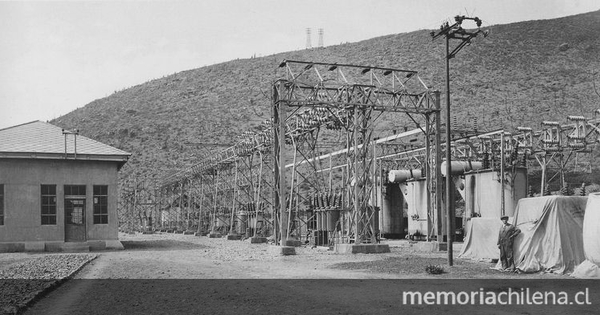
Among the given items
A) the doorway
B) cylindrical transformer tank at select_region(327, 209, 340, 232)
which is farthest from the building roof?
cylindrical transformer tank at select_region(327, 209, 340, 232)

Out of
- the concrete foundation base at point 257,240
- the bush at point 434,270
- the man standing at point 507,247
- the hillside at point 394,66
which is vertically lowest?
the concrete foundation base at point 257,240

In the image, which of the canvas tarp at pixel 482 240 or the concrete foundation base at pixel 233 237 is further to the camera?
the concrete foundation base at pixel 233 237

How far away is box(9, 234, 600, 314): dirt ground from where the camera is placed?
11594 mm

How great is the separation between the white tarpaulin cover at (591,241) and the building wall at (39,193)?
2239 cm

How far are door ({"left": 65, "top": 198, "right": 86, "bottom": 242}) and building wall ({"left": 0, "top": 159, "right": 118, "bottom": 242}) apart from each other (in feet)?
0.92

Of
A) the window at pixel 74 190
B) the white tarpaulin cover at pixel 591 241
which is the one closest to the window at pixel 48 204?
the window at pixel 74 190

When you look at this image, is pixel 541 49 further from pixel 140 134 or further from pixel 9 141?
pixel 9 141

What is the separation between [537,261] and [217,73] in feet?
277

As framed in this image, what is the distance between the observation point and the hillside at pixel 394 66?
66812 millimetres

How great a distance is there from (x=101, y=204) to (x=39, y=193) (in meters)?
2.91

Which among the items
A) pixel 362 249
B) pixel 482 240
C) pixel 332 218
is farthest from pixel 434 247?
pixel 482 240

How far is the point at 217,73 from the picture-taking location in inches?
3863

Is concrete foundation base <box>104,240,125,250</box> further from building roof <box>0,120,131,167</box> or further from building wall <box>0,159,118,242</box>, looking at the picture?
building roof <box>0,120,131,167</box>

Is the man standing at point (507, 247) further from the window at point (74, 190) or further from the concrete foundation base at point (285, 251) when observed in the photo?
the window at point (74, 190)
